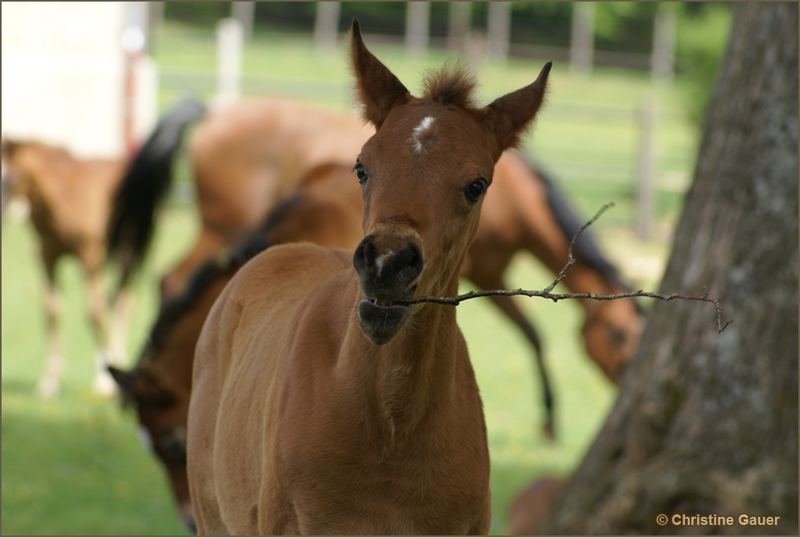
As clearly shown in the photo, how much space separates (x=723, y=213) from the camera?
6.02 m

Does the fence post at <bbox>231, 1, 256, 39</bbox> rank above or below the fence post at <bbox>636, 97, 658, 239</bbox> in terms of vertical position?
above

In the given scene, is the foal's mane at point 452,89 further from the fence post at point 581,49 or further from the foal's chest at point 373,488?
the fence post at point 581,49

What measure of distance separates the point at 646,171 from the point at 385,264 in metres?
17.8

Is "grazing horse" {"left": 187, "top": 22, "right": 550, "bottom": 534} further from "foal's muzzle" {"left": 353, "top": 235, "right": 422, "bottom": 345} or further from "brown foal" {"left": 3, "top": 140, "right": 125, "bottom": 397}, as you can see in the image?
"brown foal" {"left": 3, "top": 140, "right": 125, "bottom": 397}

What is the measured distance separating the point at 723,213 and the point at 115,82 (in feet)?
33.6

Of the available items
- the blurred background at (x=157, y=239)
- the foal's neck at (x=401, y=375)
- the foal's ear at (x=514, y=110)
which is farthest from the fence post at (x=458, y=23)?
the foal's neck at (x=401, y=375)

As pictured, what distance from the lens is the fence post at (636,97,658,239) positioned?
19.8 m

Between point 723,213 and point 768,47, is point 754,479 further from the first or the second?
point 768,47

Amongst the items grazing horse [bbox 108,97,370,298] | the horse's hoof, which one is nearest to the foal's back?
grazing horse [bbox 108,97,370,298]

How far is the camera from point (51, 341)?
35.5ft

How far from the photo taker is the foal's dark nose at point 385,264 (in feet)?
8.70

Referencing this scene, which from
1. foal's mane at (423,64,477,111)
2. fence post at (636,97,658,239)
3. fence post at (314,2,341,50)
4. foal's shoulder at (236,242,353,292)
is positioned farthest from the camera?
fence post at (314,2,341,50)

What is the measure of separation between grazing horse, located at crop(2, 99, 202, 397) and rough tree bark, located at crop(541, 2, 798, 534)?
5.41 m

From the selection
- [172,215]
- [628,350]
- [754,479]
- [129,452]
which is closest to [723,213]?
[754,479]
